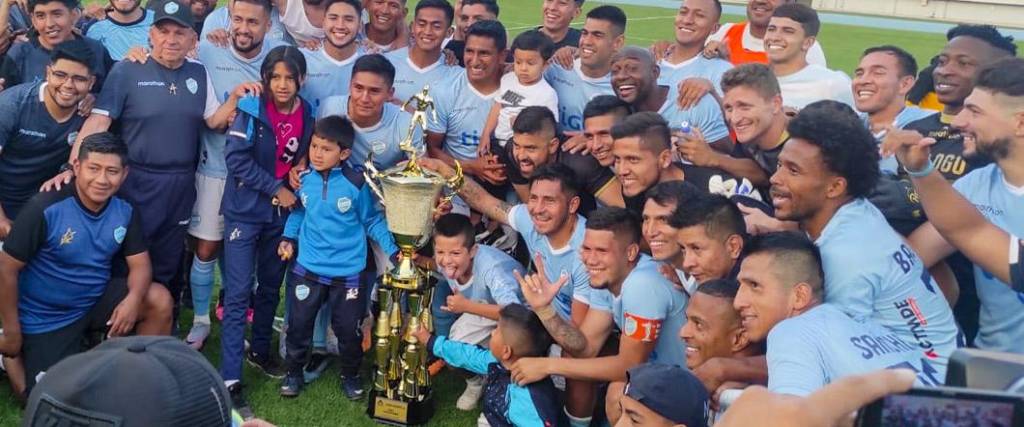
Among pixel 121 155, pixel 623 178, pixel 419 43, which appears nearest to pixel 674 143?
pixel 623 178

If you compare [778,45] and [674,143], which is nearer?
[674,143]

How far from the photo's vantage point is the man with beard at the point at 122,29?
22.7 feet

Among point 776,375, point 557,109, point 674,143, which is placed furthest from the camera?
point 557,109

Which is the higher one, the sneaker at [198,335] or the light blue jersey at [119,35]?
the light blue jersey at [119,35]

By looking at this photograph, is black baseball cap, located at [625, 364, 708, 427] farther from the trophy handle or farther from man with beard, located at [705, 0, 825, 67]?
man with beard, located at [705, 0, 825, 67]

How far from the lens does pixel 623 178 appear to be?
5.08 metres

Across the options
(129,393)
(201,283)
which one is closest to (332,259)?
(201,283)

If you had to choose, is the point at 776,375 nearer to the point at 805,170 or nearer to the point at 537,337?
the point at 805,170

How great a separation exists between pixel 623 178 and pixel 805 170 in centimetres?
121

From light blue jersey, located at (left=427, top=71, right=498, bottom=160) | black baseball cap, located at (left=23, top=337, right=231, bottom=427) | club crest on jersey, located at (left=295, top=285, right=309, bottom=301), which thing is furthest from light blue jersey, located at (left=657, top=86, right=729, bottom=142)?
black baseball cap, located at (left=23, top=337, right=231, bottom=427)

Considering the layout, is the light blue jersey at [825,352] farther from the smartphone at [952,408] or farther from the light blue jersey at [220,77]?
the light blue jersey at [220,77]

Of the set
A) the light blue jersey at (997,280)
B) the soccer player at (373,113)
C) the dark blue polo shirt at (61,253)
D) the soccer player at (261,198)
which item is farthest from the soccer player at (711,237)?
the dark blue polo shirt at (61,253)

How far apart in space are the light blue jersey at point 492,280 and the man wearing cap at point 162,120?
170cm

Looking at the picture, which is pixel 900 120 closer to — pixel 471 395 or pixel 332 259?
pixel 471 395
